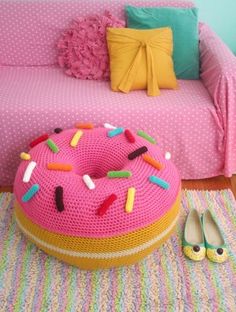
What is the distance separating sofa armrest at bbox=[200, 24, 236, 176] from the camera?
167 centimetres

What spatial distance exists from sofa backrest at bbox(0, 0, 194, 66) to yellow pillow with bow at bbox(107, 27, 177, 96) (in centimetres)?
27

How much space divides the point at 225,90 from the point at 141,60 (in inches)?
18.4

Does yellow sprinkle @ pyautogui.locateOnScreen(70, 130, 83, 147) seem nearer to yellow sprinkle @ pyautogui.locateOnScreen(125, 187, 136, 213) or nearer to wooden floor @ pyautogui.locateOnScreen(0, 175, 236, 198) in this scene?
yellow sprinkle @ pyautogui.locateOnScreen(125, 187, 136, 213)

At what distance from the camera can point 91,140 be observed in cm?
148

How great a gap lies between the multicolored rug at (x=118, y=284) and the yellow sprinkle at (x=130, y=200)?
33 cm

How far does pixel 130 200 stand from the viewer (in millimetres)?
1193

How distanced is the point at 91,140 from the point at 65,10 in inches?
38.8

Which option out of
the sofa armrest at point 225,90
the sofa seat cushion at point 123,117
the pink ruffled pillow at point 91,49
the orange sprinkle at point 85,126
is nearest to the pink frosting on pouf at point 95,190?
the orange sprinkle at point 85,126

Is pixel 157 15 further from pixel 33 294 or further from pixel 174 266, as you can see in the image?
pixel 33 294

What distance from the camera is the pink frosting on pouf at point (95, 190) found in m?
1.17

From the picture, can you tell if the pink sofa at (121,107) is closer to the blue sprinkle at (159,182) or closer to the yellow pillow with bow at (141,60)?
the yellow pillow with bow at (141,60)

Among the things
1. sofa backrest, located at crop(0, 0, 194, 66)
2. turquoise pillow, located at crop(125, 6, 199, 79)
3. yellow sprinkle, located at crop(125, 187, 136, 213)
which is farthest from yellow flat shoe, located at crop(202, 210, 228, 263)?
sofa backrest, located at crop(0, 0, 194, 66)

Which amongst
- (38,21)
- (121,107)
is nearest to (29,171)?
(121,107)

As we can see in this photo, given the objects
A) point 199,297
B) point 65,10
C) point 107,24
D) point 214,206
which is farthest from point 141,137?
point 65,10
